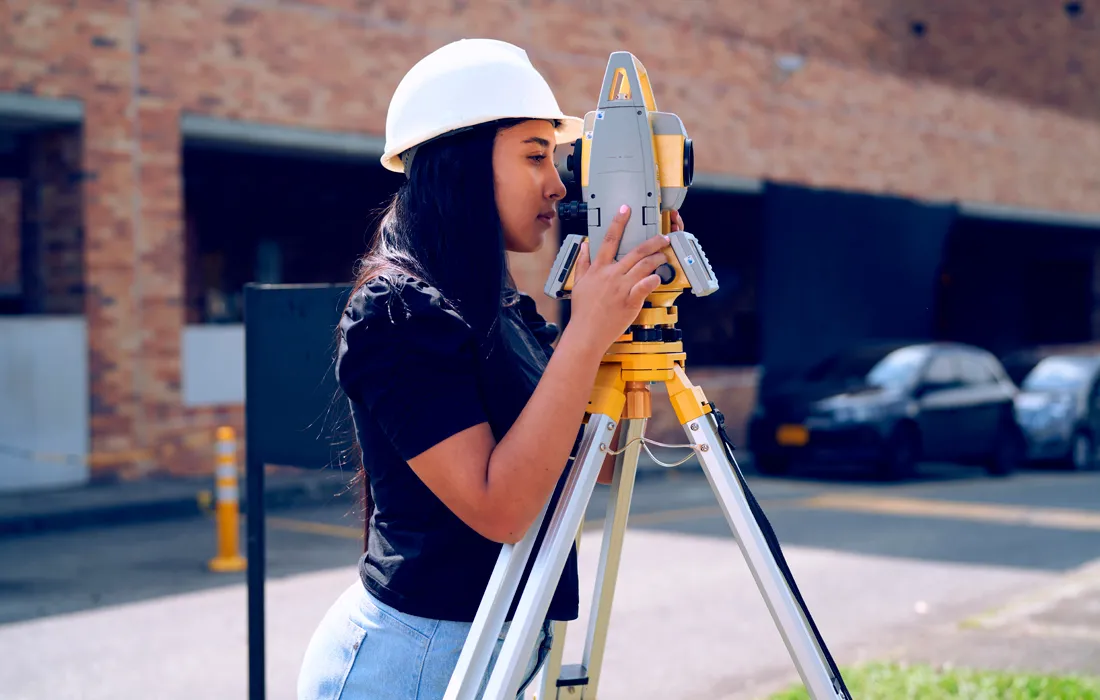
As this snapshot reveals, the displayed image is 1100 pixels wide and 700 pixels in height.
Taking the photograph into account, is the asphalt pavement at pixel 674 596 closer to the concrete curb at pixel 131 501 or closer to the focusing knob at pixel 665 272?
the concrete curb at pixel 131 501

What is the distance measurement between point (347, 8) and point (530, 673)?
1224 centimetres

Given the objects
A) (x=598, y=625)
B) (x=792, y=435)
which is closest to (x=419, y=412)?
(x=598, y=625)

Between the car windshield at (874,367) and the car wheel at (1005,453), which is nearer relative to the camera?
the car windshield at (874,367)

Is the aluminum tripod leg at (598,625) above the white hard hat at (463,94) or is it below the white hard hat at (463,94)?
below

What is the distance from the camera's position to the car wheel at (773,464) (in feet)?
Answer: 46.3

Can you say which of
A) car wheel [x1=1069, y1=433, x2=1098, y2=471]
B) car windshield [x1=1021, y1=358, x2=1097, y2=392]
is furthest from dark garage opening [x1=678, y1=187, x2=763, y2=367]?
car wheel [x1=1069, y1=433, x2=1098, y2=471]

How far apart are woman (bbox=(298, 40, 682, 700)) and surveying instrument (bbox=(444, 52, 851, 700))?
0.05 meters

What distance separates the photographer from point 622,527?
7.37 feet

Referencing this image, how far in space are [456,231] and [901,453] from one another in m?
12.3

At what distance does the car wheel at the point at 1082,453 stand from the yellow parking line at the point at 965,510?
4.84 metres

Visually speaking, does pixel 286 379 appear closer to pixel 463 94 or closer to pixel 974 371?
pixel 463 94

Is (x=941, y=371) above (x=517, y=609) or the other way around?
the other way around

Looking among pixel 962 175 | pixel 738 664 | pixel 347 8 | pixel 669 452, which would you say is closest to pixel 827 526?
pixel 738 664

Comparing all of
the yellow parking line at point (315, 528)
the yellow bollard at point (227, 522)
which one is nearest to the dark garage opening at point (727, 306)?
the yellow parking line at point (315, 528)
